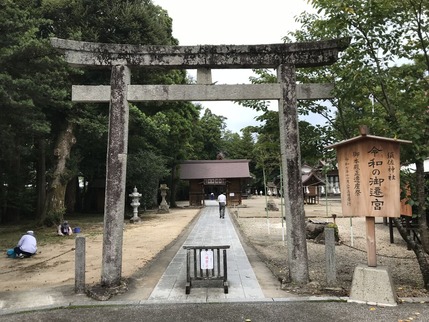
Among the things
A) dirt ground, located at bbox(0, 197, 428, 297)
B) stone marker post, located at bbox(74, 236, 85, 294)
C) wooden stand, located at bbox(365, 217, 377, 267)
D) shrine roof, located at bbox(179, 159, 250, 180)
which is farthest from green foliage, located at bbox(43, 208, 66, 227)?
shrine roof, located at bbox(179, 159, 250, 180)

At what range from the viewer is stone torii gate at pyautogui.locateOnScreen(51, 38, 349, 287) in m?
6.54

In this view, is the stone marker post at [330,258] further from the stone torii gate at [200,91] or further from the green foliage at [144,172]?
the green foliage at [144,172]

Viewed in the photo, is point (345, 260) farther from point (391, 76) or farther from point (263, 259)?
point (391, 76)

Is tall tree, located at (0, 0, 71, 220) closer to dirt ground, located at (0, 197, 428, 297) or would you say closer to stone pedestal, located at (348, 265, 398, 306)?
dirt ground, located at (0, 197, 428, 297)

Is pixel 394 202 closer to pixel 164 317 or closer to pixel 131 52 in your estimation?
pixel 164 317

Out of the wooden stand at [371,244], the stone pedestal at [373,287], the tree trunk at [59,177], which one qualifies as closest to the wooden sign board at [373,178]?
the wooden stand at [371,244]

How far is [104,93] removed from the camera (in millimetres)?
6785

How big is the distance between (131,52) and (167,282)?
502cm

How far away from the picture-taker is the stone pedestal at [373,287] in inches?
219

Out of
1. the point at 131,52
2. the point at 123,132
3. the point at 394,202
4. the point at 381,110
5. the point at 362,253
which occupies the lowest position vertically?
the point at 362,253

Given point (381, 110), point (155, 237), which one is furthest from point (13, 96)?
point (381, 110)

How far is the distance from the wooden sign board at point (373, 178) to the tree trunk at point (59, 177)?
55.4 feet

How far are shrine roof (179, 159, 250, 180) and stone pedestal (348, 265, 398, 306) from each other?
29.6 m

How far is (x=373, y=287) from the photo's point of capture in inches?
223
